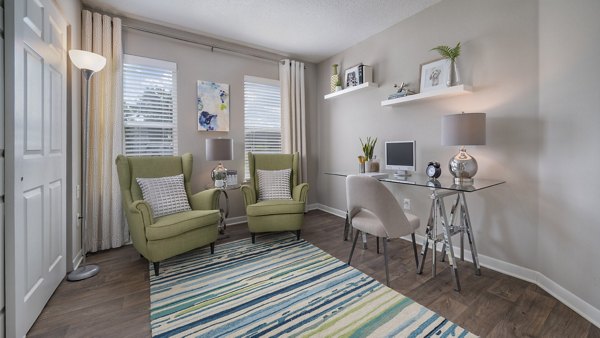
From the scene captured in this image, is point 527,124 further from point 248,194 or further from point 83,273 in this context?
point 83,273

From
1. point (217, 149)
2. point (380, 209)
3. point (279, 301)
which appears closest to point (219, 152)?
point (217, 149)

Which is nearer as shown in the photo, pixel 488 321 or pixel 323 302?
pixel 488 321

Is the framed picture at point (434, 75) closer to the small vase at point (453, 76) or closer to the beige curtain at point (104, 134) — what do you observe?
the small vase at point (453, 76)

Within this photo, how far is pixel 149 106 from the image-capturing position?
2994mm

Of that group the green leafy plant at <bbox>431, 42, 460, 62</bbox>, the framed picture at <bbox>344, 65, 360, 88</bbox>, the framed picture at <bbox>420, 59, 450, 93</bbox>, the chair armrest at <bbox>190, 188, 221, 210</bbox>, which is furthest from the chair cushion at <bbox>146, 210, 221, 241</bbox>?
the green leafy plant at <bbox>431, 42, 460, 62</bbox>

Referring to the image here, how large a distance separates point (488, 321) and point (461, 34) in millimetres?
2382

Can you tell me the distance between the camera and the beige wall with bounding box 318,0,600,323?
1603 millimetres

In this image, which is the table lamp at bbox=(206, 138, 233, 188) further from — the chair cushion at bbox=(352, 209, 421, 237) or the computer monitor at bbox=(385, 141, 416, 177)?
the computer monitor at bbox=(385, 141, 416, 177)

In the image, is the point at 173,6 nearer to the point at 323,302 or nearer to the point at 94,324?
the point at 94,324

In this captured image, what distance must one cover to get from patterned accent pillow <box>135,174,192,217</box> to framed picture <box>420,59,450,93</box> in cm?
275

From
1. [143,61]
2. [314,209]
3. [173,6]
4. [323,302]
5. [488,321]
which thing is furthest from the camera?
[314,209]

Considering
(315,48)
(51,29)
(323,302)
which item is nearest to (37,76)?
(51,29)

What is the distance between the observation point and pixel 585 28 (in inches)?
62.0

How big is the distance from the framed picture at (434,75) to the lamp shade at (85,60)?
299 centimetres
